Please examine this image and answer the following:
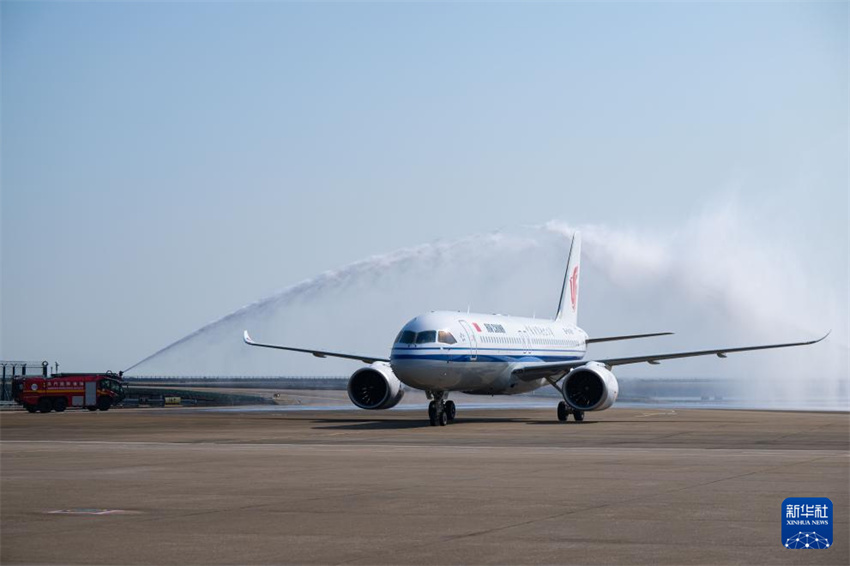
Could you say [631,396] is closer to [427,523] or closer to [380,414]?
[380,414]

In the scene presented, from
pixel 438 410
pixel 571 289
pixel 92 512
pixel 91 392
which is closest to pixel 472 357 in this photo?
pixel 438 410

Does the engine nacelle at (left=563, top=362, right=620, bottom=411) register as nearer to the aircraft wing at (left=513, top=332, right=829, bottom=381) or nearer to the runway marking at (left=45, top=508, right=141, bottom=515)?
the aircraft wing at (left=513, top=332, right=829, bottom=381)

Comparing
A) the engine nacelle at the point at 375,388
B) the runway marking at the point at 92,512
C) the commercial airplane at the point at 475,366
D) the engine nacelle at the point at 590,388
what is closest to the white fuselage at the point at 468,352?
the commercial airplane at the point at 475,366

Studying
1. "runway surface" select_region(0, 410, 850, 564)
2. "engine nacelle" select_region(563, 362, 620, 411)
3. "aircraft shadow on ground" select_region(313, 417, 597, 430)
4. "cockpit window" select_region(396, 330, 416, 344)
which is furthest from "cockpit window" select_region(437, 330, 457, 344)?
"runway surface" select_region(0, 410, 850, 564)

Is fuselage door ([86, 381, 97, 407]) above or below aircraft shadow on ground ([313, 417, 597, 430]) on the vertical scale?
above

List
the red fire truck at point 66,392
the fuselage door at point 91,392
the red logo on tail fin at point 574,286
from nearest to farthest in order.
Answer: the red fire truck at point 66,392 → the fuselage door at point 91,392 → the red logo on tail fin at point 574,286

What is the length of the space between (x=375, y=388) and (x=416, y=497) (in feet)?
87.4

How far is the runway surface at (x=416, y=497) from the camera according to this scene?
11.0 metres

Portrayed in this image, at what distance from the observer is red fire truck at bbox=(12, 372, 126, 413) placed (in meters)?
51.2

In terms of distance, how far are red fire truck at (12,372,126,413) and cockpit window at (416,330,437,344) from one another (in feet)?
72.4

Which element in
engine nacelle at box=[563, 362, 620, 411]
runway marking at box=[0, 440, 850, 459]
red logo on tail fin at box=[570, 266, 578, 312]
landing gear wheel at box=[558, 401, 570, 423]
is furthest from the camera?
red logo on tail fin at box=[570, 266, 578, 312]

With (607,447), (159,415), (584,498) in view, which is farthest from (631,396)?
(584,498)

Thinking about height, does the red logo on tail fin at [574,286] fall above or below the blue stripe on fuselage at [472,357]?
above

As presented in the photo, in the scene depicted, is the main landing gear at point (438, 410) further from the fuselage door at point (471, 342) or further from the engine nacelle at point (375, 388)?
the engine nacelle at point (375, 388)
